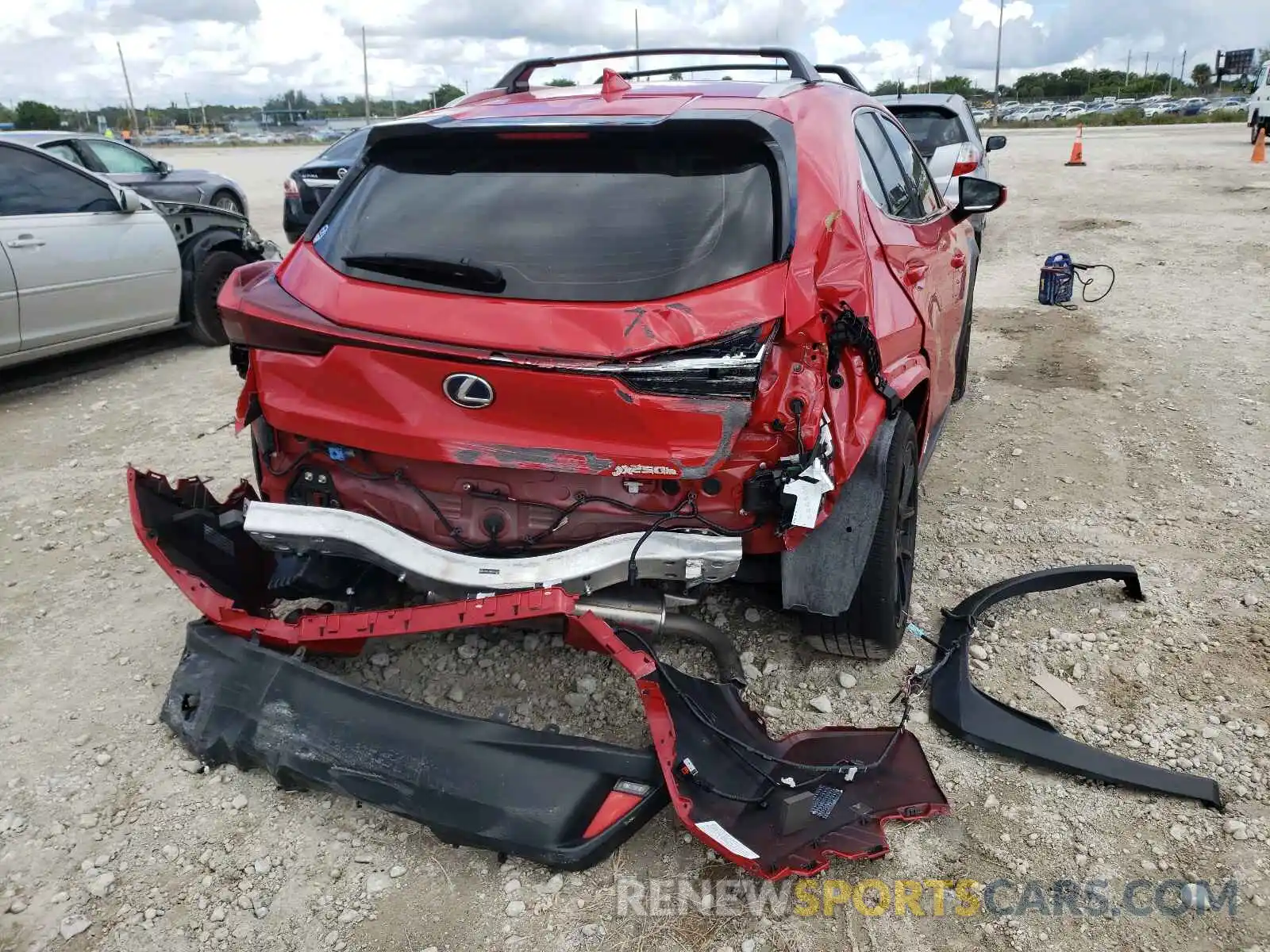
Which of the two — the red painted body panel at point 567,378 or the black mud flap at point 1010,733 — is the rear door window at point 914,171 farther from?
the black mud flap at point 1010,733

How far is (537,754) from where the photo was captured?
240 centimetres

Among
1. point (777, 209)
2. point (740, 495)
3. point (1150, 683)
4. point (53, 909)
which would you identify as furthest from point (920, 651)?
point (53, 909)

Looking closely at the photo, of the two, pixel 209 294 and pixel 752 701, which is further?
pixel 209 294

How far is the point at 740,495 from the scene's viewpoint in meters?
2.54

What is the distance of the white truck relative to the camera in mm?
23688

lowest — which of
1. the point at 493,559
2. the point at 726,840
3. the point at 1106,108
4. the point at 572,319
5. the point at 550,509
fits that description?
the point at 726,840

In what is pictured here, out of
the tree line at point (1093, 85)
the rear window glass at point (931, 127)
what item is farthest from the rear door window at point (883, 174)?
the tree line at point (1093, 85)

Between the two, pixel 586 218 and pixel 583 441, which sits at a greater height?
pixel 586 218

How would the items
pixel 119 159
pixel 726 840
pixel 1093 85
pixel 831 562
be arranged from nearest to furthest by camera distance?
1. pixel 726 840
2. pixel 831 562
3. pixel 119 159
4. pixel 1093 85

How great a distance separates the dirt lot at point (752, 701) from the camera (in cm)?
228

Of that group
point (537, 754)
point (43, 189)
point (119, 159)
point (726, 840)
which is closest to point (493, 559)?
point (537, 754)

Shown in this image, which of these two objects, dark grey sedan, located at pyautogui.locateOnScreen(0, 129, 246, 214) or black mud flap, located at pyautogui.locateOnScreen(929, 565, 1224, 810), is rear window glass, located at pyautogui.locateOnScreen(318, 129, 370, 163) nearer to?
dark grey sedan, located at pyautogui.locateOnScreen(0, 129, 246, 214)

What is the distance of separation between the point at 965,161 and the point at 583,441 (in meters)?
6.86

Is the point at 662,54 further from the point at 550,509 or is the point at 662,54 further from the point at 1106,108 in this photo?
the point at 1106,108
